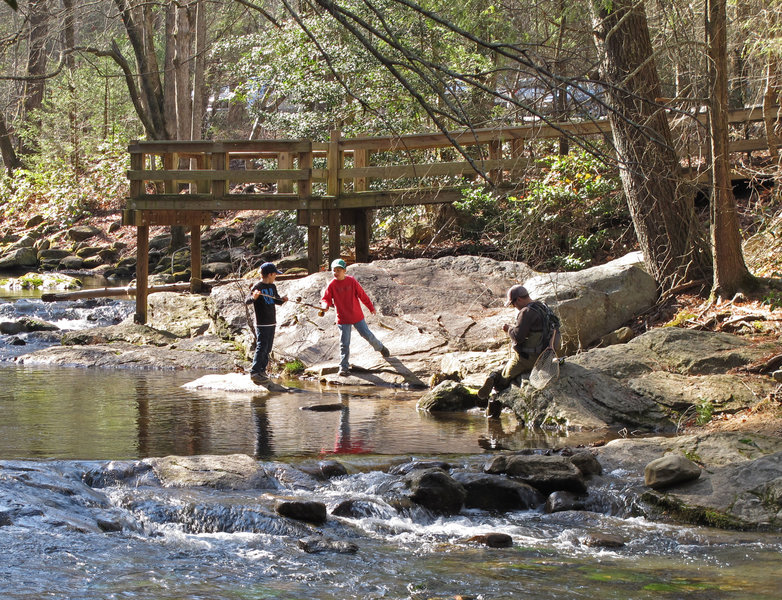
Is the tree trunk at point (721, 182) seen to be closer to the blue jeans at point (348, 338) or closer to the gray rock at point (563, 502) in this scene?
the blue jeans at point (348, 338)

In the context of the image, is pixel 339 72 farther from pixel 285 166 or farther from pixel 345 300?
pixel 345 300

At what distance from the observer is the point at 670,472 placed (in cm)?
769

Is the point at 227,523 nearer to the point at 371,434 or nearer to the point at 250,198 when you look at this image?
the point at 371,434

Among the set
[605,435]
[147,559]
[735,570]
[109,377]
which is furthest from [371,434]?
[109,377]

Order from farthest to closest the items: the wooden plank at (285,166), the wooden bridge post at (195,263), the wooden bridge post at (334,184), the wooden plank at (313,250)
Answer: the wooden bridge post at (195,263) < the wooden plank at (285,166) < the wooden plank at (313,250) < the wooden bridge post at (334,184)

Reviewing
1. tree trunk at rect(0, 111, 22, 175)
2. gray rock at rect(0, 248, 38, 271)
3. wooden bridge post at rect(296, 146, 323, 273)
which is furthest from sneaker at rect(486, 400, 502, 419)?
tree trunk at rect(0, 111, 22, 175)

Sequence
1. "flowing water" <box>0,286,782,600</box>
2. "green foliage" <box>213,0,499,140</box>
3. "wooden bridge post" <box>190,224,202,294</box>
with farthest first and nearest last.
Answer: "green foliage" <box>213,0,499,140</box> < "wooden bridge post" <box>190,224,202,294</box> < "flowing water" <box>0,286,782,600</box>

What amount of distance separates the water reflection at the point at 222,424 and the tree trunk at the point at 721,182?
3.89 meters

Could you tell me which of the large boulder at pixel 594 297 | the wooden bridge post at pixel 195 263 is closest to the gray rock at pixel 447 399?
the large boulder at pixel 594 297

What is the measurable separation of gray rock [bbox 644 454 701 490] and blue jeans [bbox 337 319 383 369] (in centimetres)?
641

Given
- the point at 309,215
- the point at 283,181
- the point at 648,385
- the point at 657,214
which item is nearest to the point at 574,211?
the point at 657,214

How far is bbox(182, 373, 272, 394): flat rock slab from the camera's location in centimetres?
1289

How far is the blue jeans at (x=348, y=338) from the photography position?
44.4 ft

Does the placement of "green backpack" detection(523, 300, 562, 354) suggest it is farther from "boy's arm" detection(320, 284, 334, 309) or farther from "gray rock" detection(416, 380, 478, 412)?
"boy's arm" detection(320, 284, 334, 309)
